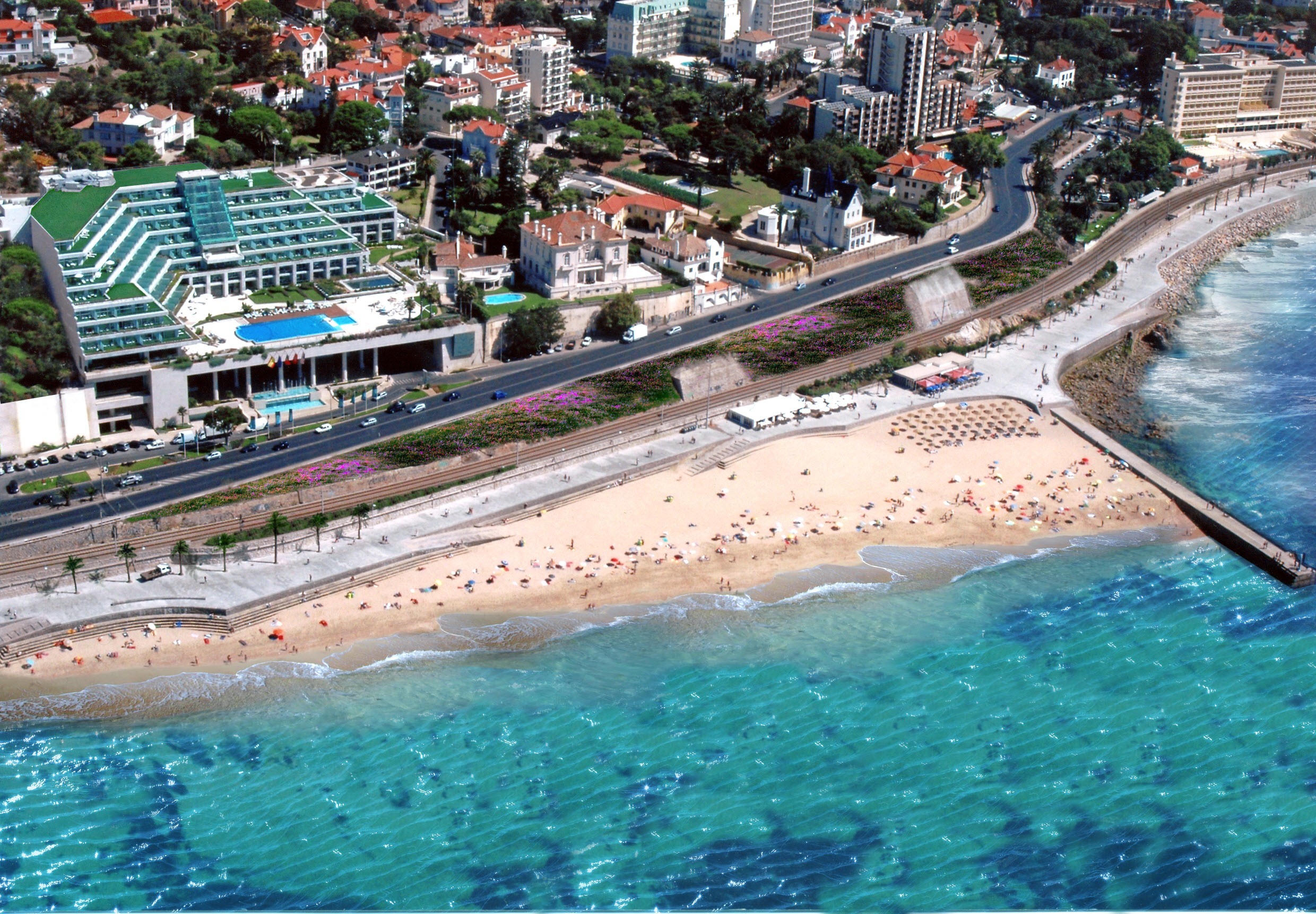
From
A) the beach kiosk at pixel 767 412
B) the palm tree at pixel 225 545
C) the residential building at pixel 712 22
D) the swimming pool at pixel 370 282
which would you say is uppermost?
the residential building at pixel 712 22

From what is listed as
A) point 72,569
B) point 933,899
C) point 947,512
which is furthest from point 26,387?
point 933,899

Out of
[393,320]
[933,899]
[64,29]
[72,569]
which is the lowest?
[933,899]

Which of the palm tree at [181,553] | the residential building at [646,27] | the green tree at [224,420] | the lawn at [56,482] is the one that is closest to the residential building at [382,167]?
the green tree at [224,420]

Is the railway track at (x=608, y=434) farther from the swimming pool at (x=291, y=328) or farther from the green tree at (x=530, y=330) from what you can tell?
the swimming pool at (x=291, y=328)

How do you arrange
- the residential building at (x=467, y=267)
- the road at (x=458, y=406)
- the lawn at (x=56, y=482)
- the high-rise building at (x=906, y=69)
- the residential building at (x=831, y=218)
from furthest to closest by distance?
the high-rise building at (x=906, y=69) → the residential building at (x=831, y=218) → the residential building at (x=467, y=267) → the lawn at (x=56, y=482) → the road at (x=458, y=406)

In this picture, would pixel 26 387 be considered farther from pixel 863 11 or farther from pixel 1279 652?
pixel 863 11

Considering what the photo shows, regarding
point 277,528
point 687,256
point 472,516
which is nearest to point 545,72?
point 687,256
